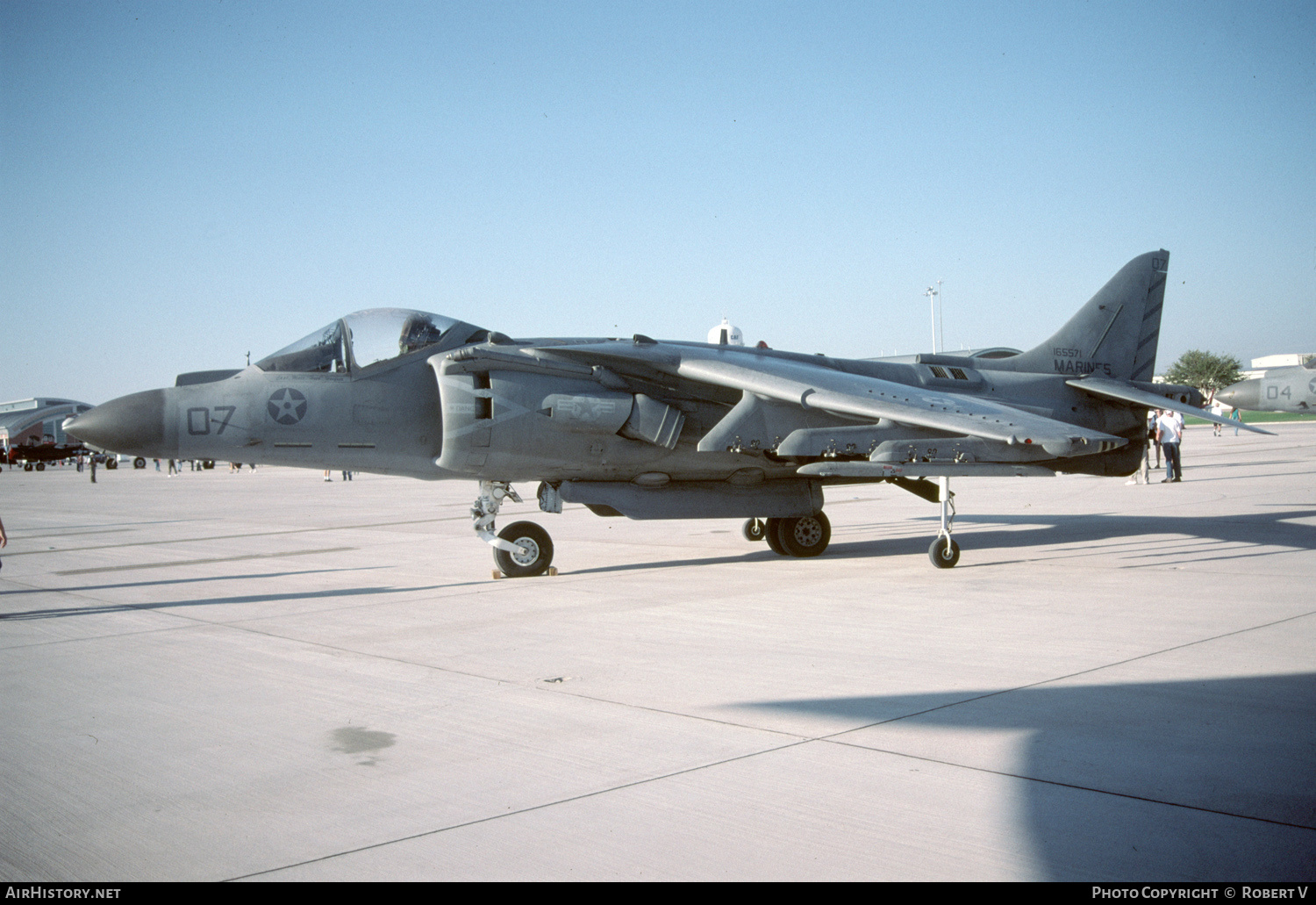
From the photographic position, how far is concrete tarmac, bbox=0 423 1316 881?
3527 mm

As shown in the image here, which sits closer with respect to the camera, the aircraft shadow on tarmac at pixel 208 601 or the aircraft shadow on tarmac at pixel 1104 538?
the aircraft shadow on tarmac at pixel 208 601

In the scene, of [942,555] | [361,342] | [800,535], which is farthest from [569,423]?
[942,555]

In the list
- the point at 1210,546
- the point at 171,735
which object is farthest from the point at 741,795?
the point at 1210,546

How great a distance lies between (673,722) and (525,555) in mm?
5972

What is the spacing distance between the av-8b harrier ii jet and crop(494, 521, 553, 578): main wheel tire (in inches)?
0.6

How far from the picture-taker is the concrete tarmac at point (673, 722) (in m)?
3.53

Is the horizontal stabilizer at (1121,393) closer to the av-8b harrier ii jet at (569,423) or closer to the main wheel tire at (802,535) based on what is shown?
the av-8b harrier ii jet at (569,423)

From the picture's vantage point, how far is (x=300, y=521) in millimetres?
19656

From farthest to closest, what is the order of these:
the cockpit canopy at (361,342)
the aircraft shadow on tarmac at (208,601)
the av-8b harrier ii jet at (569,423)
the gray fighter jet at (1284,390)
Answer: the gray fighter jet at (1284,390)
the cockpit canopy at (361,342)
the av-8b harrier ii jet at (569,423)
the aircraft shadow on tarmac at (208,601)

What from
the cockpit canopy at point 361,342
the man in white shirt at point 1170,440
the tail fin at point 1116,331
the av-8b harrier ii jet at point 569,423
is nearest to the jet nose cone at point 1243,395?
the man in white shirt at point 1170,440

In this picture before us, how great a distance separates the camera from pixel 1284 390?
21.0m

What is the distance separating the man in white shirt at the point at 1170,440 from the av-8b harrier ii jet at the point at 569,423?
13706 millimetres

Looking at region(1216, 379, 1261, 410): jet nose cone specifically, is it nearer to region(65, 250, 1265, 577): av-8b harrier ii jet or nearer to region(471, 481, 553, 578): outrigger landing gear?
region(65, 250, 1265, 577): av-8b harrier ii jet
